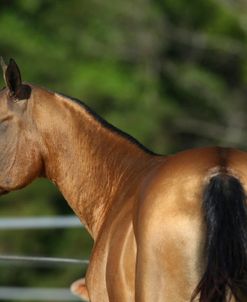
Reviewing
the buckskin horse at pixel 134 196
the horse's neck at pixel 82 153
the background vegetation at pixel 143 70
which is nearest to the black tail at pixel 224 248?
the buckskin horse at pixel 134 196

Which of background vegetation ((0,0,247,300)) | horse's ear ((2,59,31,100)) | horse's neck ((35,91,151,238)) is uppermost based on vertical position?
horse's ear ((2,59,31,100))

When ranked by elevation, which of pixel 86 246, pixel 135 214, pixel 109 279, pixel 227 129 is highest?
pixel 135 214

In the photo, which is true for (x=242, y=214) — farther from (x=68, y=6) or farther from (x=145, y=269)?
(x=68, y=6)

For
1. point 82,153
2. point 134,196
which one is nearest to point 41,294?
point 82,153

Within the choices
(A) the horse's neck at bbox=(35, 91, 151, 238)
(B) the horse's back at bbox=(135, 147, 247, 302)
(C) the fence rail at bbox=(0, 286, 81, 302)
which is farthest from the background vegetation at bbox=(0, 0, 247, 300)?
(B) the horse's back at bbox=(135, 147, 247, 302)

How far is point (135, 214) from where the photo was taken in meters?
5.07

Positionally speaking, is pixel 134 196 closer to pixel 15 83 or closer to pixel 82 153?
pixel 82 153

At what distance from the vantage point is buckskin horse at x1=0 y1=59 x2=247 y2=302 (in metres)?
4.75

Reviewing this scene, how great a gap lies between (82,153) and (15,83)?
0.51m

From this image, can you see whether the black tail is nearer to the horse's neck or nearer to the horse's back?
the horse's back

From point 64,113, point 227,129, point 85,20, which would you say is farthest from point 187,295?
point 85,20

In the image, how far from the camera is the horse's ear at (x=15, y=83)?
19.4ft

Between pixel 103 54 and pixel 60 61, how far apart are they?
0.87 m

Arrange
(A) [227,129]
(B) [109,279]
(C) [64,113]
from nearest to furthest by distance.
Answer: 1. (B) [109,279]
2. (C) [64,113]
3. (A) [227,129]
